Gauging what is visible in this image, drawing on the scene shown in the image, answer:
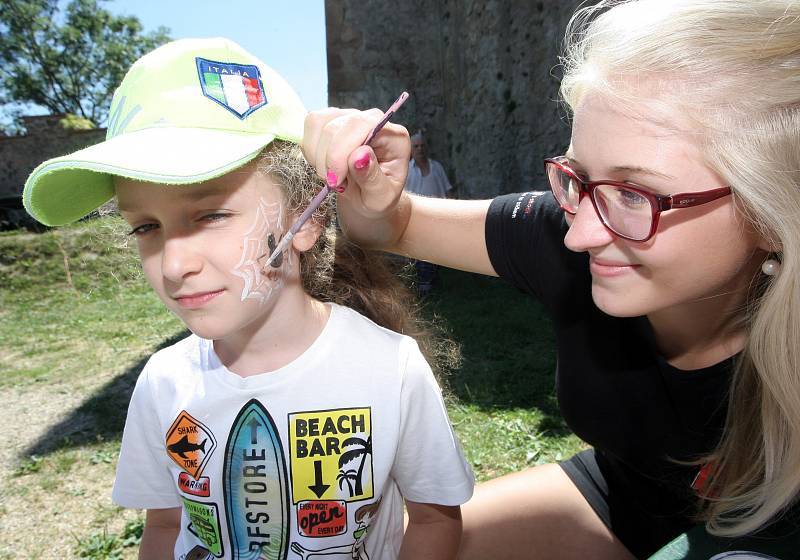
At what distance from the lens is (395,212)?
1.52 meters

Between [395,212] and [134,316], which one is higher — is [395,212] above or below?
above

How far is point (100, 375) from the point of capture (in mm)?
4863

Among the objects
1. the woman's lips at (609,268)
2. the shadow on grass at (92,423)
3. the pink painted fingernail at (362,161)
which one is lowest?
the shadow on grass at (92,423)

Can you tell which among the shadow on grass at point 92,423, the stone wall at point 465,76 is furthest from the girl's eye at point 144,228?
the stone wall at point 465,76

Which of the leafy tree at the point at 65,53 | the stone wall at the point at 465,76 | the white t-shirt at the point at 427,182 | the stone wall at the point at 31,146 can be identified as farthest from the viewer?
the leafy tree at the point at 65,53

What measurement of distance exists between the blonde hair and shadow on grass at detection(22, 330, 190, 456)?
3.66 metres

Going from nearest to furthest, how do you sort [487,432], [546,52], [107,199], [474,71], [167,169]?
[167,169] → [107,199] → [487,432] → [546,52] → [474,71]

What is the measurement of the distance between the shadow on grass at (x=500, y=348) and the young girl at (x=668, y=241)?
1.86 meters

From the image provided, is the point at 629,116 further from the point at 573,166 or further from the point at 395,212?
the point at 395,212

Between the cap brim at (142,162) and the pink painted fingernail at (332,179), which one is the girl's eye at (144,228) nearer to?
the cap brim at (142,162)

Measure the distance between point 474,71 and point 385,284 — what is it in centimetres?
748

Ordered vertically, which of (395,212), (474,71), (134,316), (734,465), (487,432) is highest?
(474,71)

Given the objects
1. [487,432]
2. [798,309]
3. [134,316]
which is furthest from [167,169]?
[134,316]

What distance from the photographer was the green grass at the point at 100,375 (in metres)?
2.89
